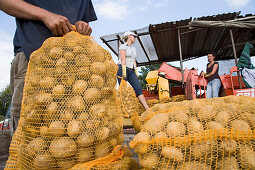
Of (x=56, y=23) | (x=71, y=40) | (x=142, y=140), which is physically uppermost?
(x=56, y=23)

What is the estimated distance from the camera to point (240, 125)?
37.8 inches

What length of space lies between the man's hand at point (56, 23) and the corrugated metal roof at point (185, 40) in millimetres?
4422

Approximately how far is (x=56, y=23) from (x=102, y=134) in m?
0.97

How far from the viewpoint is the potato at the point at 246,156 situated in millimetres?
886

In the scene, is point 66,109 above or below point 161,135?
above

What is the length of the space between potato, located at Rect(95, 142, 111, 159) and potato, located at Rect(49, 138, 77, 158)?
16 centimetres

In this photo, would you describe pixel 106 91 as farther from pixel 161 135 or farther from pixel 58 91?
pixel 161 135

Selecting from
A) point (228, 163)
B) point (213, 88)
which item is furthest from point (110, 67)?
point (213, 88)

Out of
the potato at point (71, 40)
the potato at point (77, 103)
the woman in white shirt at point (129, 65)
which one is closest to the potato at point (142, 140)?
the potato at point (77, 103)

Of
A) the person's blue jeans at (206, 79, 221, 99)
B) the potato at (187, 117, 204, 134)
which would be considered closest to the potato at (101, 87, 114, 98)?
the potato at (187, 117, 204, 134)

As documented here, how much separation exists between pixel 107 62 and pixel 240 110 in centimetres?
112

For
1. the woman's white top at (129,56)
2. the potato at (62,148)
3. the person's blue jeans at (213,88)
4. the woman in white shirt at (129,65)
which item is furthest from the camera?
the person's blue jeans at (213,88)

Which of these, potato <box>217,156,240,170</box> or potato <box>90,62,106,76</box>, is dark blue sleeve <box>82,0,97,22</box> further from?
potato <box>217,156,240,170</box>

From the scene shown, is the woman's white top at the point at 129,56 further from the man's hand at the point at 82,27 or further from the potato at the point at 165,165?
the potato at the point at 165,165
